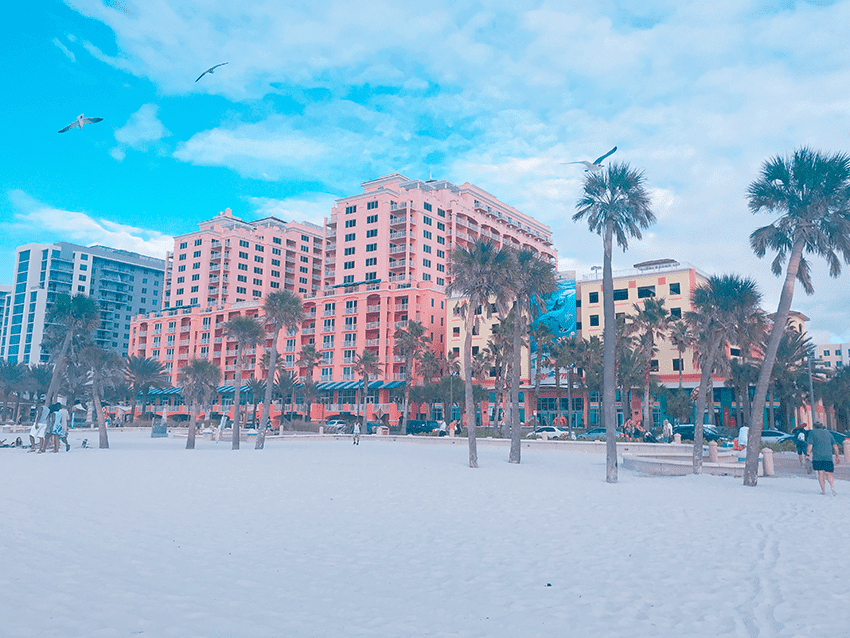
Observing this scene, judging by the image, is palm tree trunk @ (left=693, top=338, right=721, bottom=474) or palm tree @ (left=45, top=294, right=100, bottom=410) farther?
palm tree @ (left=45, top=294, right=100, bottom=410)

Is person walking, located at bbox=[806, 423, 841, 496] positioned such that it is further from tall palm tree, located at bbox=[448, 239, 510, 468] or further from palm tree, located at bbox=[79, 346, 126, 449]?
palm tree, located at bbox=[79, 346, 126, 449]

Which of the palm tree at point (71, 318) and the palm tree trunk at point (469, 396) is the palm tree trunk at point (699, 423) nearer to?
the palm tree trunk at point (469, 396)

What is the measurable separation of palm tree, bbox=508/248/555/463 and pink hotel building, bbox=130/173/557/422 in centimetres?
4389

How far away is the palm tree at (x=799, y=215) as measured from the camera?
19312 millimetres

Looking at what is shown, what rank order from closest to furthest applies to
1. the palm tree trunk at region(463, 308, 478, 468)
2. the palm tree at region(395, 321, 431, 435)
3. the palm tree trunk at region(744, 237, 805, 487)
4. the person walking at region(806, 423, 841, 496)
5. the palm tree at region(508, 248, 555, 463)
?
the person walking at region(806, 423, 841, 496), the palm tree trunk at region(744, 237, 805, 487), the palm tree trunk at region(463, 308, 478, 468), the palm tree at region(508, 248, 555, 463), the palm tree at region(395, 321, 431, 435)

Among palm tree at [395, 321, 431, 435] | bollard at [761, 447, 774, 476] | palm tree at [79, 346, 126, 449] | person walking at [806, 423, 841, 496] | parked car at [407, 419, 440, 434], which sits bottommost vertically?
parked car at [407, 419, 440, 434]

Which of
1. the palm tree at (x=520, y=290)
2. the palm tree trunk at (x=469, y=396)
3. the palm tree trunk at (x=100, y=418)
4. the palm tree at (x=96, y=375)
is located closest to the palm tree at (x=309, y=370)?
the palm tree at (x=96, y=375)

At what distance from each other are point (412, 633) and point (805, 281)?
69.8 ft

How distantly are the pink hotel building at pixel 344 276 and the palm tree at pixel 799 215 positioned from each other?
53344mm

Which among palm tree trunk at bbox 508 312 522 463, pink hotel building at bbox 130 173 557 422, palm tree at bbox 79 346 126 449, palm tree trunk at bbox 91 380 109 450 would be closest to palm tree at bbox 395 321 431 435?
pink hotel building at bbox 130 173 557 422

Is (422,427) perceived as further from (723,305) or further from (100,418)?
(723,305)

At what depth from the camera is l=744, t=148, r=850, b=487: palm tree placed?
19.3 m

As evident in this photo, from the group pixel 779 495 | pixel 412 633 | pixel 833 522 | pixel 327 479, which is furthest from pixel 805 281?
pixel 412 633

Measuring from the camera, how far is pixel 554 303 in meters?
77.8
